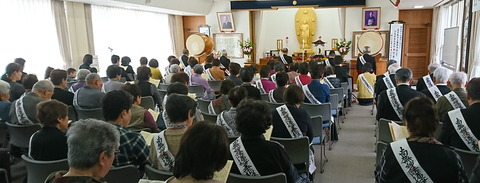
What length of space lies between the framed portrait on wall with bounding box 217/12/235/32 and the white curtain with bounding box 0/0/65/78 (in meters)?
5.77

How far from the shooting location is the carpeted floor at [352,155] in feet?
12.8

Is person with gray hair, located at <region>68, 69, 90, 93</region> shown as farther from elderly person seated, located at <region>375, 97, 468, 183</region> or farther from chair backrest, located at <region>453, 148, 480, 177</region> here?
chair backrest, located at <region>453, 148, 480, 177</region>

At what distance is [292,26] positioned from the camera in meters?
13.0

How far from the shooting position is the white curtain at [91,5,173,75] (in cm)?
885

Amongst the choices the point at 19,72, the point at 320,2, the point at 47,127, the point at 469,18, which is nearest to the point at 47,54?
the point at 19,72

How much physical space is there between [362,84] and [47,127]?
5.76 m

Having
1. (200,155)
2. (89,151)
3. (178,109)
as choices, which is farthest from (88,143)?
(178,109)

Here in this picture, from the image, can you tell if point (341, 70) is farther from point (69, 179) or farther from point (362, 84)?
point (69, 179)

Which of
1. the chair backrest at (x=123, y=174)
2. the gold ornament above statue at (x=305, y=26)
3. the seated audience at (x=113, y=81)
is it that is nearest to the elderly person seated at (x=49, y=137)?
the chair backrest at (x=123, y=174)

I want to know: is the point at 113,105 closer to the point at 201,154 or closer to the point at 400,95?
the point at 201,154

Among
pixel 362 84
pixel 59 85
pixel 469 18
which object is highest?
pixel 469 18

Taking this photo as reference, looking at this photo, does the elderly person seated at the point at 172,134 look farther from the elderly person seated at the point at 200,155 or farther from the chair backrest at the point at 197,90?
the chair backrest at the point at 197,90

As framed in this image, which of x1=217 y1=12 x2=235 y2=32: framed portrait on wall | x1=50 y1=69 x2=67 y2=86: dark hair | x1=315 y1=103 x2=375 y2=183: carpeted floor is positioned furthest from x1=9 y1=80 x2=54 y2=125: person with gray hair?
x1=217 y1=12 x2=235 y2=32: framed portrait on wall

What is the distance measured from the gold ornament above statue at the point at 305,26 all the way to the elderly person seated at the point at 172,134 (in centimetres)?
1050
